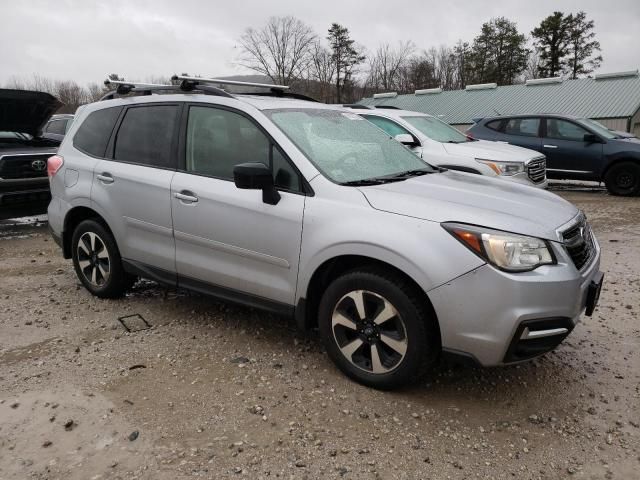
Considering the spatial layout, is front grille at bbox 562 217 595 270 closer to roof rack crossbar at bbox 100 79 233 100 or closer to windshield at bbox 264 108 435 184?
windshield at bbox 264 108 435 184

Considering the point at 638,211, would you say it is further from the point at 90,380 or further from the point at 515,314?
the point at 90,380

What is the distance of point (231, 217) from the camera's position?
350 cm

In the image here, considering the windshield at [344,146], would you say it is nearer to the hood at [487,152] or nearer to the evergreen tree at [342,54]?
the hood at [487,152]

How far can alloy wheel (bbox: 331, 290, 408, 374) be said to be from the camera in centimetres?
296

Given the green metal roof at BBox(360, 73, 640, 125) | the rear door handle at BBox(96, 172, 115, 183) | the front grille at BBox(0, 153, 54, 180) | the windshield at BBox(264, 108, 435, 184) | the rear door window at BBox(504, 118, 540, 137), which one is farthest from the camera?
the green metal roof at BBox(360, 73, 640, 125)

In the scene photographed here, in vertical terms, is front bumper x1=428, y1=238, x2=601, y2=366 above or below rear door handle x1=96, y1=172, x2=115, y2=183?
below

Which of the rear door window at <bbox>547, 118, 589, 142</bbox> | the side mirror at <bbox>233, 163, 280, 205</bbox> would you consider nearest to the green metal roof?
the rear door window at <bbox>547, 118, 589, 142</bbox>

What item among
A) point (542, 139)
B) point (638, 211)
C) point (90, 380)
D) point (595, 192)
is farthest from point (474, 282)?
point (595, 192)

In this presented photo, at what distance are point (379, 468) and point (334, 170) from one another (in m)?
1.76

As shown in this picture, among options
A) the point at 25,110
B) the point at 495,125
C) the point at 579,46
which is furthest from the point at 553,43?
the point at 25,110

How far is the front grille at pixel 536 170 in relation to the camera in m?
8.00

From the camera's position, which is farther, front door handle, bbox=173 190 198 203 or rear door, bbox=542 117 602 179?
rear door, bbox=542 117 602 179

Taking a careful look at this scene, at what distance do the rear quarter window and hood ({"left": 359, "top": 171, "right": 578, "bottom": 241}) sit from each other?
2509mm

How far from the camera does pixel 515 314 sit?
104 inches
